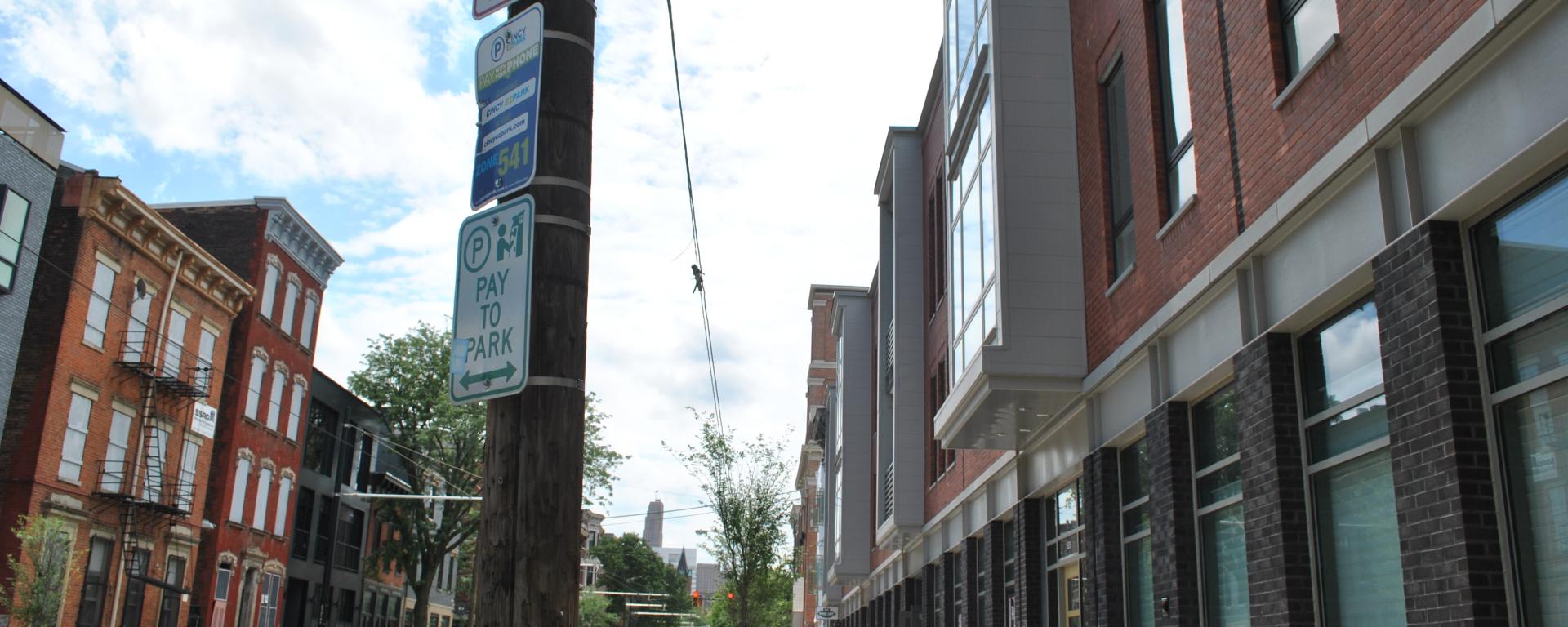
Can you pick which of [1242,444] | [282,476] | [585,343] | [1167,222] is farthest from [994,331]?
[282,476]

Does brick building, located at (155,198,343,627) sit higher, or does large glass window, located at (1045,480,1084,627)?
brick building, located at (155,198,343,627)

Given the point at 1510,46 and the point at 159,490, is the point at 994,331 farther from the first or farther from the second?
the point at 159,490

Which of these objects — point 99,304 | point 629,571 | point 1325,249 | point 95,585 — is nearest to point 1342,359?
point 1325,249

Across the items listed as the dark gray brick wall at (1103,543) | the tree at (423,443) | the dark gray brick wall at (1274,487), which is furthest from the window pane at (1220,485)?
the tree at (423,443)

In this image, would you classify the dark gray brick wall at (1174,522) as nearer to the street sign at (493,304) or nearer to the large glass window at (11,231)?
the street sign at (493,304)

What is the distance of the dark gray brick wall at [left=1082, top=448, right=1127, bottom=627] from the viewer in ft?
39.2

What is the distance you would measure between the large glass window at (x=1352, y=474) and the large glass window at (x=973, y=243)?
17.5ft

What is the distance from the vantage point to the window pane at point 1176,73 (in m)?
10.8

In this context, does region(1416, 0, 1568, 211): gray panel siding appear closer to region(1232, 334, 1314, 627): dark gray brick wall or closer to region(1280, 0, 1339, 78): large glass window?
region(1280, 0, 1339, 78): large glass window

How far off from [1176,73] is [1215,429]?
3.38 meters

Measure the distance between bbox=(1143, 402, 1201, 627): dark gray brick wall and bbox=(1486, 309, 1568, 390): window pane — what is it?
4.28 m

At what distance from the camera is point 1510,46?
19.4 ft

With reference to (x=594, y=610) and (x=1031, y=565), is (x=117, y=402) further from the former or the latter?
(x=594, y=610)

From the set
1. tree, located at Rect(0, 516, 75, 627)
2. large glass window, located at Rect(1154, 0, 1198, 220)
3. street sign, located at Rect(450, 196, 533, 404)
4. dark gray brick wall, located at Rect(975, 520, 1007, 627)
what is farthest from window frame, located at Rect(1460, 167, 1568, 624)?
tree, located at Rect(0, 516, 75, 627)
